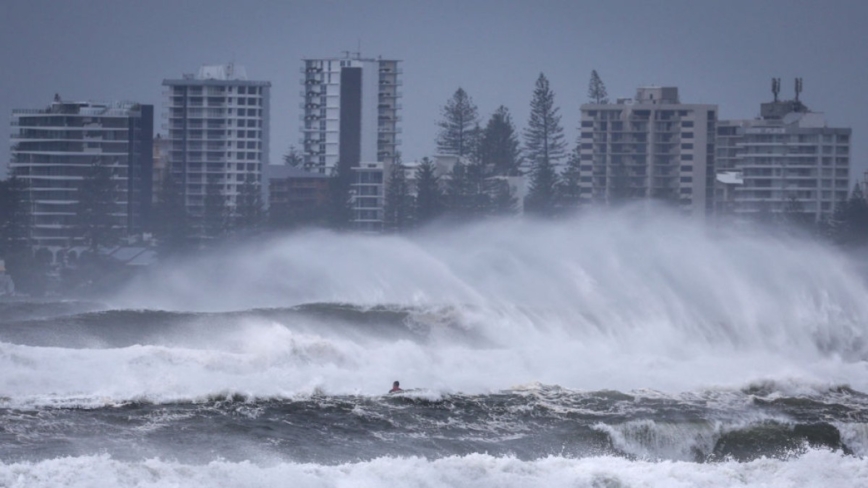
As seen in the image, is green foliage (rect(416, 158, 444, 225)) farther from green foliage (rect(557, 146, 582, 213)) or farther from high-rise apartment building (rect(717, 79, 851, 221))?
high-rise apartment building (rect(717, 79, 851, 221))

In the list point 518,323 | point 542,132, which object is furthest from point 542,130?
point 518,323

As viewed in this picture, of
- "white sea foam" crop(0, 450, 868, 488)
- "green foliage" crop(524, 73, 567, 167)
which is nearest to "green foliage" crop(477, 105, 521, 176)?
"green foliage" crop(524, 73, 567, 167)

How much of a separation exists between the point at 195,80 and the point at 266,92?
19.6 ft

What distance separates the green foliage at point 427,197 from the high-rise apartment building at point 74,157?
20031 millimetres

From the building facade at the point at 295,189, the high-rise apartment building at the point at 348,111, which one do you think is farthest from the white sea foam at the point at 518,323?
the high-rise apartment building at the point at 348,111

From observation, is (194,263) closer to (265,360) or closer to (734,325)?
(734,325)

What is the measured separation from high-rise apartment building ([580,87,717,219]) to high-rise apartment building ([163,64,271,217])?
26.8m

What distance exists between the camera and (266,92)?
119062mm

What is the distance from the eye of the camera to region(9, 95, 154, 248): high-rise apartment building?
317ft

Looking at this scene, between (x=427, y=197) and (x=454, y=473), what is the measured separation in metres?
74.3

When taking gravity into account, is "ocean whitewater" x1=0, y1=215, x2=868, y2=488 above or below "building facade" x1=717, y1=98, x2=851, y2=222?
below

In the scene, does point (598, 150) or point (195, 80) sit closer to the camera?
point (598, 150)

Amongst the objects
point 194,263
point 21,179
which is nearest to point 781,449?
point 194,263

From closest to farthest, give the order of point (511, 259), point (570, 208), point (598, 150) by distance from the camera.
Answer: point (511, 259), point (570, 208), point (598, 150)
